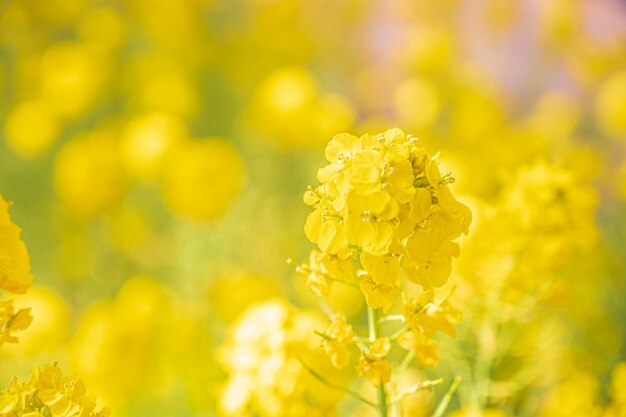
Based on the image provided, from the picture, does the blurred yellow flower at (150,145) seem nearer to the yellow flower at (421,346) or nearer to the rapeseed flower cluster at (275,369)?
the rapeseed flower cluster at (275,369)

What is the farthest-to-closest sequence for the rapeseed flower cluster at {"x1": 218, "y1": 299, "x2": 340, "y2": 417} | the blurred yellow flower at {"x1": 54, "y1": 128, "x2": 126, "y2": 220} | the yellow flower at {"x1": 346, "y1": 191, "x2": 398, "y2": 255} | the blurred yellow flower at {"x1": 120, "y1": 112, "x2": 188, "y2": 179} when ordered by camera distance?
1. the blurred yellow flower at {"x1": 54, "y1": 128, "x2": 126, "y2": 220}
2. the blurred yellow flower at {"x1": 120, "y1": 112, "x2": 188, "y2": 179}
3. the rapeseed flower cluster at {"x1": 218, "y1": 299, "x2": 340, "y2": 417}
4. the yellow flower at {"x1": 346, "y1": 191, "x2": 398, "y2": 255}

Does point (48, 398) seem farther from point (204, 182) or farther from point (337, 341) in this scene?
point (204, 182)

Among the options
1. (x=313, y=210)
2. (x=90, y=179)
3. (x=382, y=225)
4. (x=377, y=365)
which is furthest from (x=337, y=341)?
(x=90, y=179)

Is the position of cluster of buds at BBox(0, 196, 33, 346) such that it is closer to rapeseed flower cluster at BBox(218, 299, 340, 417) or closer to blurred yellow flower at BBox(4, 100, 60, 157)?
rapeseed flower cluster at BBox(218, 299, 340, 417)

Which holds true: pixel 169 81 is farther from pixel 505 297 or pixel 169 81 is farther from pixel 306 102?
pixel 505 297

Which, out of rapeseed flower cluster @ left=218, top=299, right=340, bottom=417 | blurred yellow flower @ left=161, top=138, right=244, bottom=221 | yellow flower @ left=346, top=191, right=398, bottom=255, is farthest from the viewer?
blurred yellow flower @ left=161, top=138, right=244, bottom=221

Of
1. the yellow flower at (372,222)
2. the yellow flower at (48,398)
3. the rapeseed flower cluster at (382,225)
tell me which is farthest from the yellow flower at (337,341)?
the yellow flower at (48,398)

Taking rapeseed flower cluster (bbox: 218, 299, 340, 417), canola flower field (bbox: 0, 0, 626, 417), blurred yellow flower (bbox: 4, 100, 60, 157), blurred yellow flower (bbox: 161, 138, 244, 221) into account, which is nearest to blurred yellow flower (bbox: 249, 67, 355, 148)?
canola flower field (bbox: 0, 0, 626, 417)

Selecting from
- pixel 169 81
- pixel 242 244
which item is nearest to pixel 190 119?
pixel 169 81

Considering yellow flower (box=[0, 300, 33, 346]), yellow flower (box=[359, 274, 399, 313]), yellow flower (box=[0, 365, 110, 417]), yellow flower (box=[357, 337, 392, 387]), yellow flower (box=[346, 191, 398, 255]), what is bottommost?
yellow flower (box=[0, 365, 110, 417])
